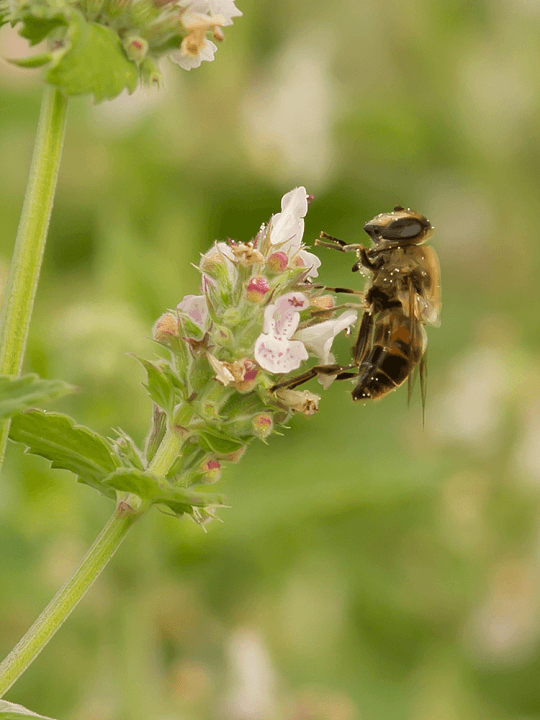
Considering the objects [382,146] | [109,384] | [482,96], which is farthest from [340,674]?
[482,96]

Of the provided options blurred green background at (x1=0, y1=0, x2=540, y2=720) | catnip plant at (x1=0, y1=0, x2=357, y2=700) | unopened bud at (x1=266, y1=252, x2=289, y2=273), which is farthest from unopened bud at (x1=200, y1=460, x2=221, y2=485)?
blurred green background at (x1=0, y1=0, x2=540, y2=720)

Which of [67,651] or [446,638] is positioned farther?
[446,638]

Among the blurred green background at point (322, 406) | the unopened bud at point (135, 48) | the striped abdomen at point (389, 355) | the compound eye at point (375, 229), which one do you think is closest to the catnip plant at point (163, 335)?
the unopened bud at point (135, 48)

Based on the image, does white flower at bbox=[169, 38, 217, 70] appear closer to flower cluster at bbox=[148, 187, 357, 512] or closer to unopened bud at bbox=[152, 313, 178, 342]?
flower cluster at bbox=[148, 187, 357, 512]

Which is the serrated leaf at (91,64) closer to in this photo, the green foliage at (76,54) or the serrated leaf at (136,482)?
the green foliage at (76,54)

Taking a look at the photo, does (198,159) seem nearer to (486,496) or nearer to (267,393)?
(486,496)

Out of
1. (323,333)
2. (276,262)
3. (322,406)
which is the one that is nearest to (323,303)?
(323,333)
